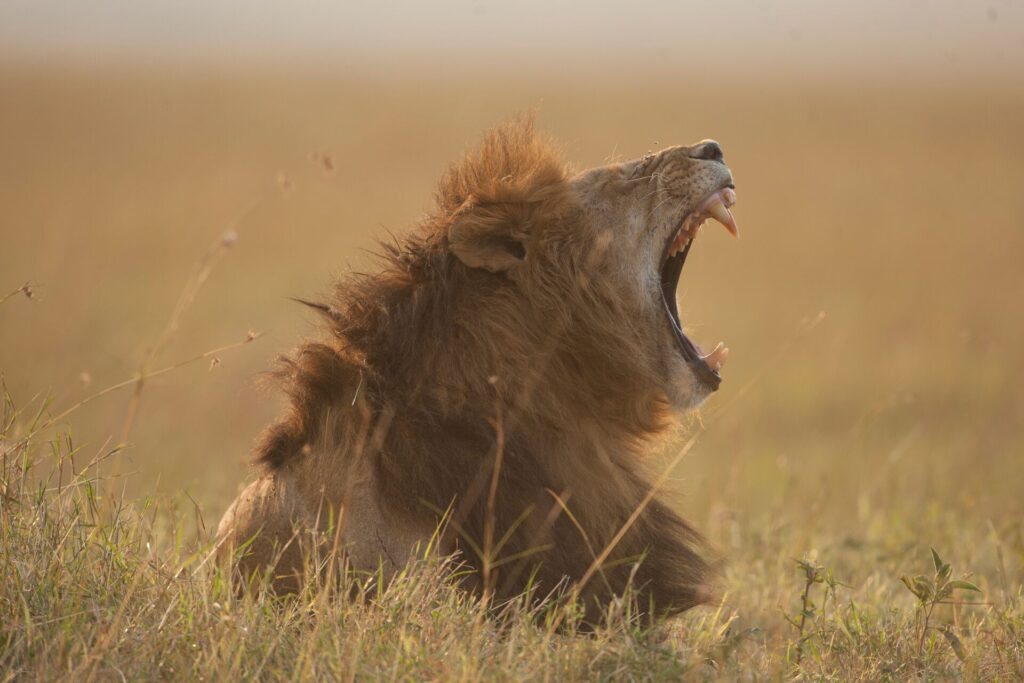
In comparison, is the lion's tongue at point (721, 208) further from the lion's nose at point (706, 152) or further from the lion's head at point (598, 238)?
the lion's nose at point (706, 152)

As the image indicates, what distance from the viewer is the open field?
3.35 metres

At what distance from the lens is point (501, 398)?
372 centimetres

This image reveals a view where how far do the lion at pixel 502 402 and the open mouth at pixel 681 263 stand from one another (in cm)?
1

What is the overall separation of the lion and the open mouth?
13mm

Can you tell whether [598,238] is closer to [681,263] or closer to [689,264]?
[681,263]

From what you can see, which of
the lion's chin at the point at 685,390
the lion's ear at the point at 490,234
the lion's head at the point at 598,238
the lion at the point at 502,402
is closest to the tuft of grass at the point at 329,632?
the lion at the point at 502,402

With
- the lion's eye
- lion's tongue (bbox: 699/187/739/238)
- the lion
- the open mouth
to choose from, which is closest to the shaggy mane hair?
the lion

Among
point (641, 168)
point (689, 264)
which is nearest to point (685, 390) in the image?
point (641, 168)

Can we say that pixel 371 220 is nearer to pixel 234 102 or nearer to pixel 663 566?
pixel 234 102

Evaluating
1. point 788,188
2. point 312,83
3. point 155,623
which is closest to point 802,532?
point 155,623

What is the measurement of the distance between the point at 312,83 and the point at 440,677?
37076mm

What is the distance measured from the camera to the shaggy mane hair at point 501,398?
3.65 metres

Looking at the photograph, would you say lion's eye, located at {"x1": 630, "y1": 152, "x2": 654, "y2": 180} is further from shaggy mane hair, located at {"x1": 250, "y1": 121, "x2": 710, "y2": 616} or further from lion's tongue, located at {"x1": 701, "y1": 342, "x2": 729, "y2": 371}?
lion's tongue, located at {"x1": 701, "y1": 342, "x2": 729, "y2": 371}

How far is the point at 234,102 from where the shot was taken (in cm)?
3272
